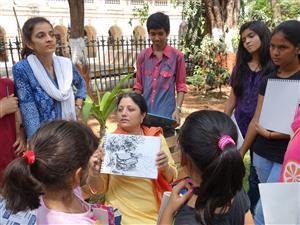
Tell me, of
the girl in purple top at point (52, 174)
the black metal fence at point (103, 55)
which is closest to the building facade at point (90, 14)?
the black metal fence at point (103, 55)

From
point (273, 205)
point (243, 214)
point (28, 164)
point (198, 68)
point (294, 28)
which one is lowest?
point (198, 68)

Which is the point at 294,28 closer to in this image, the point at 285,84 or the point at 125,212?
the point at 285,84

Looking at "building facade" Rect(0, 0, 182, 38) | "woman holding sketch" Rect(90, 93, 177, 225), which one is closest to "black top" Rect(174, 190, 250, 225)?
"woman holding sketch" Rect(90, 93, 177, 225)

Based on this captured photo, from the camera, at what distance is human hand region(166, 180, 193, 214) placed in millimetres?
1351

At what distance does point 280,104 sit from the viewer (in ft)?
6.66

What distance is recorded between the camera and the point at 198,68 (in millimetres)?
8891

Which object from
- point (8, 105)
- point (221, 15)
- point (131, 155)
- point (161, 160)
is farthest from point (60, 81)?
point (221, 15)

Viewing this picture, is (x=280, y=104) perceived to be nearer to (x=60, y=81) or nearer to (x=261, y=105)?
(x=261, y=105)

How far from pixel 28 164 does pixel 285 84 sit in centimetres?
147

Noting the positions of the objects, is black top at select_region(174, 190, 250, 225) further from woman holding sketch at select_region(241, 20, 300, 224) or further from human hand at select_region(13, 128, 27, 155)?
human hand at select_region(13, 128, 27, 155)

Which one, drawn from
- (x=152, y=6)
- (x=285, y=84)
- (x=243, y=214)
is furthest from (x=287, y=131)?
(x=152, y=6)

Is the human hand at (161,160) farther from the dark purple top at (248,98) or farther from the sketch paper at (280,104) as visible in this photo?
the dark purple top at (248,98)

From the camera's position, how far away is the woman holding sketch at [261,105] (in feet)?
6.75

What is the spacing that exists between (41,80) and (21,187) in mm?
1256
